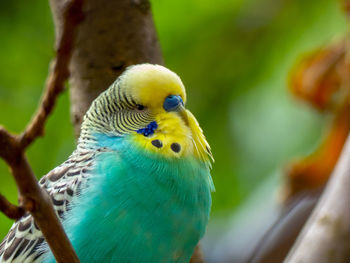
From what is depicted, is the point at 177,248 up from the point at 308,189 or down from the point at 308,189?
up

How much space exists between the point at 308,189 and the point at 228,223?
142 centimetres

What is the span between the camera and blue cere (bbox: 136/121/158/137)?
2.50 meters

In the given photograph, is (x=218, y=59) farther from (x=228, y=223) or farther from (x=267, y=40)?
(x=228, y=223)

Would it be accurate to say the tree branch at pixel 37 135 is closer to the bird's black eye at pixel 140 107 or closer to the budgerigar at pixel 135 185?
the budgerigar at pixel 135 185

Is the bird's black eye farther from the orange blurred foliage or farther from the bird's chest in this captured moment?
the orange blurred foliage

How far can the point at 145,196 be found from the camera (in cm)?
234

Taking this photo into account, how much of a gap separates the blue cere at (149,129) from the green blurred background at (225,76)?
2.85m

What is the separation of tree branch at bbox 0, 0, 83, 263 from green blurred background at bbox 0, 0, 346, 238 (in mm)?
3745

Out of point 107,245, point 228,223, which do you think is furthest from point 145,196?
point 228,223

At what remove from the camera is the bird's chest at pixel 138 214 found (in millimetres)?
2291

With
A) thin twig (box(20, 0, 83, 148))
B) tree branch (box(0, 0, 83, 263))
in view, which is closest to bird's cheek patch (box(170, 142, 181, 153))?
tree branch (box(0, 0, 83, 263))

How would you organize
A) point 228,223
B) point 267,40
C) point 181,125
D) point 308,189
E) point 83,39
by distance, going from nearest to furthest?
point 181,125
point 83,39
point 308,189
point 228,223
point 267,40

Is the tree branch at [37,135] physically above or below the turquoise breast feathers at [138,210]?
above

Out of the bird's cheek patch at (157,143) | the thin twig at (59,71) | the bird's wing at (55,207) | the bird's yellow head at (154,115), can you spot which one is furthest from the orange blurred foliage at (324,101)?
the thin twig at (59,71)
